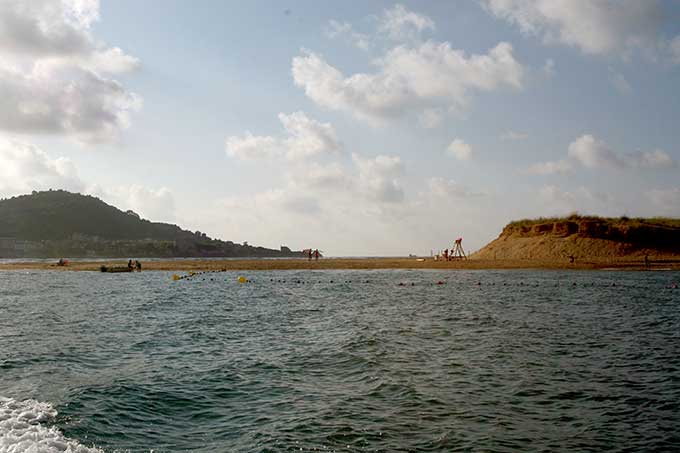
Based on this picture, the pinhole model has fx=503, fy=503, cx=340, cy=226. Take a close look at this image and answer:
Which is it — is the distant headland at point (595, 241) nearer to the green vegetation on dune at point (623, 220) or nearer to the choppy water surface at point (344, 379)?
the green vegetation on dune at point (623, 220)

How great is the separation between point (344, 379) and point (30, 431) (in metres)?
8.81

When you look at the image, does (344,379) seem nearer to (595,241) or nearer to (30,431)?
(30,431)

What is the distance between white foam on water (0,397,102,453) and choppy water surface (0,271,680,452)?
0.16 feet

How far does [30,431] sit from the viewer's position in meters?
11.7

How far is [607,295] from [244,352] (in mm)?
33386

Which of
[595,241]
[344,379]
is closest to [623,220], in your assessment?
[595,241]

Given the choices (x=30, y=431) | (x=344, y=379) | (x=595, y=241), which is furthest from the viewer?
(x=595, y=241)

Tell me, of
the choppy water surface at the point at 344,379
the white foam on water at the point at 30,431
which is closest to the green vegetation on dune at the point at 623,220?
the choppy water surface at the point at 344,379

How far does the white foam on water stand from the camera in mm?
10742

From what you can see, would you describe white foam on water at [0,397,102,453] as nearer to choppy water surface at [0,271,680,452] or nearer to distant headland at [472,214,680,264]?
choppy water surface at [0,271,680,452]

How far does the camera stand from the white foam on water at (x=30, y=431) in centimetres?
1074

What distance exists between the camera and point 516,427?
11734mm

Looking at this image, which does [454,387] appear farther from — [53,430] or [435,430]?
[53,430]

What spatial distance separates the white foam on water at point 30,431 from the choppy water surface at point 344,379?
50 mm
